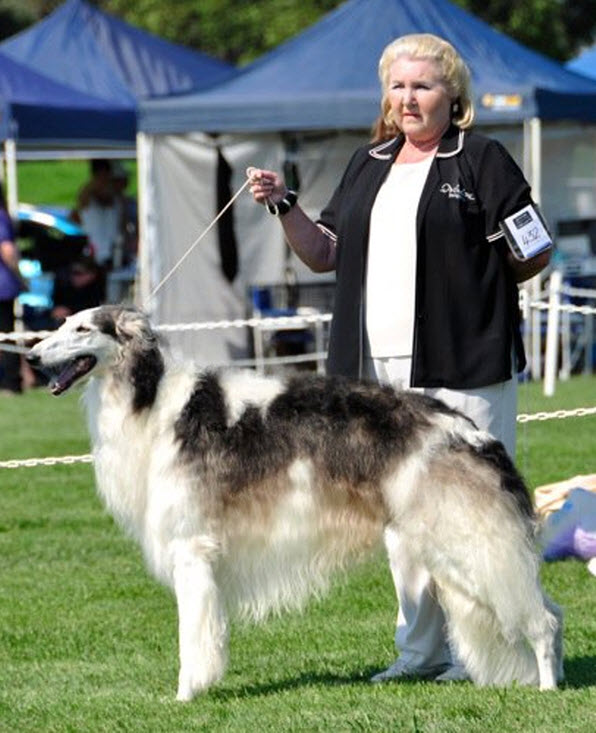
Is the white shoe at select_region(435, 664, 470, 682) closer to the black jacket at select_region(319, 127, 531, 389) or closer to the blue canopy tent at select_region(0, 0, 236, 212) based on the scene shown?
the black jacket at select_region(319, 127, 531, 389)

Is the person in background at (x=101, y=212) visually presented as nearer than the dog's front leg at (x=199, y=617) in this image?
No

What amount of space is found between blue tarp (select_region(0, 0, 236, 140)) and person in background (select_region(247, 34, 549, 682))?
16.0 meters

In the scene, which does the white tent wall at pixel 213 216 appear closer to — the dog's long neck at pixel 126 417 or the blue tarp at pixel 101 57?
the blue tarp at pixel 101 57

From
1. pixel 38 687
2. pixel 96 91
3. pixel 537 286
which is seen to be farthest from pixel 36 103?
pixel 38 687

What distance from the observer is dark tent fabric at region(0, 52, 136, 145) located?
747 inches

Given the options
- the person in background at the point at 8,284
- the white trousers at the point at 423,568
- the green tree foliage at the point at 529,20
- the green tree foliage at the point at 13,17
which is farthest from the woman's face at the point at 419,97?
the green tree foliage at the point at 13,17

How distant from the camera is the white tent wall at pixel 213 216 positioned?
18.0 meters

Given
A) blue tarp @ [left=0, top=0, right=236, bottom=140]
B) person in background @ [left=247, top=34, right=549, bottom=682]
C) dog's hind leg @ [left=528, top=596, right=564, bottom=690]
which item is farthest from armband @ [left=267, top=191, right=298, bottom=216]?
blue tarp @ [left=0, top=0, right=236, bottom=140]

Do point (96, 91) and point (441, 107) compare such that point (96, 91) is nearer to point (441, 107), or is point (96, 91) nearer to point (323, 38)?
point (323, 38)

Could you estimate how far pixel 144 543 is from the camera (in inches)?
240

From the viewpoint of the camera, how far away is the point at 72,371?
5.93m

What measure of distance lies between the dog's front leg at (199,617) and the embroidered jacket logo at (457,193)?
148cm

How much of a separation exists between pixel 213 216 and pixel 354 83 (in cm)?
215

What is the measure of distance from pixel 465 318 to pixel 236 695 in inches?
61.3
